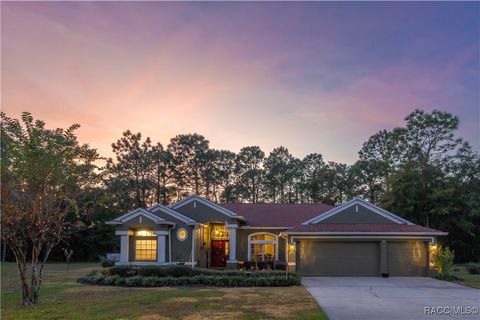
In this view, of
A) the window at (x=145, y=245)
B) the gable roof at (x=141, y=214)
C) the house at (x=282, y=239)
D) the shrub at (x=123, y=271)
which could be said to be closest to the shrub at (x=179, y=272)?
the shrub at (x=123, y=271)

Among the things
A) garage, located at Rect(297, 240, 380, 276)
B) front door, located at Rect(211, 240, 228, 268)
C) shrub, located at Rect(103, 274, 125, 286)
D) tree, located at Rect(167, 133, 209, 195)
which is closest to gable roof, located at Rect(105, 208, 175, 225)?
front door, located at Rect(211, 240, 228, 268)

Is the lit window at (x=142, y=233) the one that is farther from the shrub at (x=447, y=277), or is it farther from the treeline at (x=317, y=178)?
the shrub at (x=447, y=277)

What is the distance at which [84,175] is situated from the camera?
14.1 metres

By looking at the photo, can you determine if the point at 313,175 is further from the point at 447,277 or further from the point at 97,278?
the point at 97,278

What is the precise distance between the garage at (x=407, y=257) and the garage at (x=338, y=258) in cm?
74

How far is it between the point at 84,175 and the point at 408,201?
31.2 meters

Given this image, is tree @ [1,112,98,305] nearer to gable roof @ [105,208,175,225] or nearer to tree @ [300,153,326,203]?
gable roof @ [105,208,175,225]

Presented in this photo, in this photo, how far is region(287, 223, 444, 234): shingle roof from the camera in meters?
23.4

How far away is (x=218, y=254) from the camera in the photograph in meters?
30.1

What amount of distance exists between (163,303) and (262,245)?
15740mm

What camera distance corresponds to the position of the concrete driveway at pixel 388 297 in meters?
12.1

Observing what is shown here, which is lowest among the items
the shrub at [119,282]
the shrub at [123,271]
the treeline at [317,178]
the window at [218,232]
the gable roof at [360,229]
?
the shrub at [119,282]

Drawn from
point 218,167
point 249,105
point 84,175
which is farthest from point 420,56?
point 218,167

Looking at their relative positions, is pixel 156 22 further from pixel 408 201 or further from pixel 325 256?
pixel 408 201
